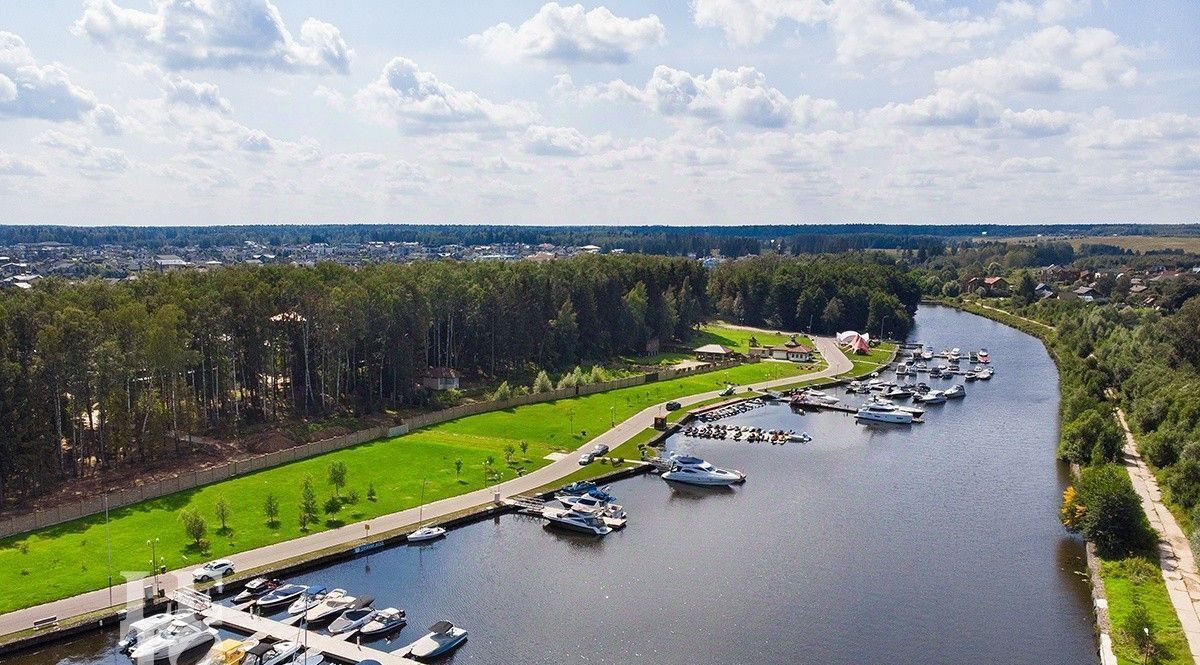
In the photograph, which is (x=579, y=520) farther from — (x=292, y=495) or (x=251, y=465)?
(x=251, y=465)

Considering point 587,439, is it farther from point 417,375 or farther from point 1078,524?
point 1078,524

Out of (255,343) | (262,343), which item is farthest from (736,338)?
(255,343)

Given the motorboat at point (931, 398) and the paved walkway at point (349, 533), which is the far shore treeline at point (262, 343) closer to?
the paved walkway at point (349, 533)

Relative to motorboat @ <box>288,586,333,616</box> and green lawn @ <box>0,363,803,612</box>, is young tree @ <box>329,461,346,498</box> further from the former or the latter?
motorboat @ <box>288,586,333,616</box>

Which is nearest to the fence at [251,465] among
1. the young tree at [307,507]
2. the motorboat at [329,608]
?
the young tree at [307,507]

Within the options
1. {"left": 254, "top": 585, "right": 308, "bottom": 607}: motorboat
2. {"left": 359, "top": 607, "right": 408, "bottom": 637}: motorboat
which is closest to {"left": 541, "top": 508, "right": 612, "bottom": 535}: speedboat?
{"left": 359, "top": 607, "right": 408, "bottom": 637}: motorboat

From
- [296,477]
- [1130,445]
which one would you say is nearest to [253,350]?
[296,477]
